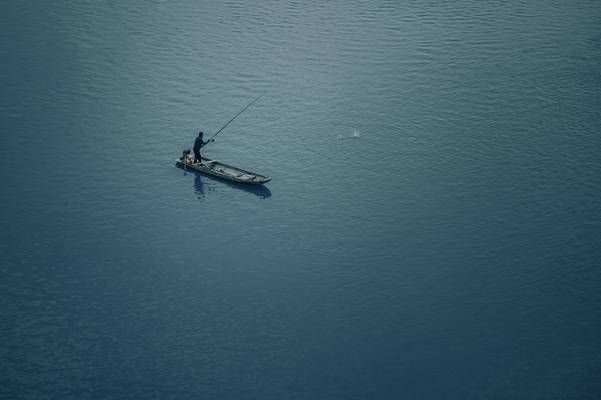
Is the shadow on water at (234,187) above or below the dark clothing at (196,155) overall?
below

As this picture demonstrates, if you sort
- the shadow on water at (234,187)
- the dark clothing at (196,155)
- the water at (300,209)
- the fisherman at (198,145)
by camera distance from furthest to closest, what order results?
the dark clothing at (196,155)
the fisherman at (198,145)
the shadow on water at (234,187)
the water at (300,209)

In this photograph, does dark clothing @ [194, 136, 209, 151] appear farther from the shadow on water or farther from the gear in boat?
the shadow on water

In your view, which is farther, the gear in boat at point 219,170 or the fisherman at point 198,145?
the fisherman at point 198,145

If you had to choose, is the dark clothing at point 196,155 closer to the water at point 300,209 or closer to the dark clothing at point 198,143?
the dark clothing at point 198,143

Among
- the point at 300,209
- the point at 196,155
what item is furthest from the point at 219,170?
the point at 300,209

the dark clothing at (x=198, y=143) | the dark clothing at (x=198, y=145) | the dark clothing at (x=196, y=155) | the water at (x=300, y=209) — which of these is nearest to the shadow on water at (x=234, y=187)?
the water at (x=300, y=209)

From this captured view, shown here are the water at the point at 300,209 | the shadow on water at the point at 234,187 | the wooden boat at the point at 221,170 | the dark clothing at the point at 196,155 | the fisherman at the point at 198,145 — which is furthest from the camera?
the dark clothing at the point at 196,155

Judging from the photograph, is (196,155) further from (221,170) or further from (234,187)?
(234,187)
